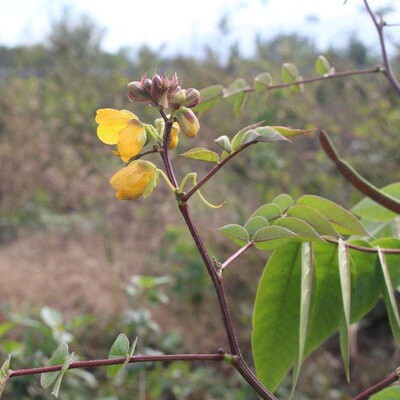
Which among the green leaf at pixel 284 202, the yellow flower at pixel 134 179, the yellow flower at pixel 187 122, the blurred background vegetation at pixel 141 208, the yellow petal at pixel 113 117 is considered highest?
the yellow petal at pixel 113 117

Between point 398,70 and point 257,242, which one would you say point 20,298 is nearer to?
point 398,70

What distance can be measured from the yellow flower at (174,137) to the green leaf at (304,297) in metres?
0.14

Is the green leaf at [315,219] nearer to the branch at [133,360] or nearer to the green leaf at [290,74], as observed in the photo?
the branch at [133,360]

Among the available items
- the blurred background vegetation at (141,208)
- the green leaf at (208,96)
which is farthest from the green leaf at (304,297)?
the blurred background vegetation at (141,208)

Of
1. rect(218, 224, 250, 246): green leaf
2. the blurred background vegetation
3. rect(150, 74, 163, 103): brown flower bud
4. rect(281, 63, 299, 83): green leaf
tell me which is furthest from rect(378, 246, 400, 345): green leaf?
the blurred background vegetation

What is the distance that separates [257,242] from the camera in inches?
17.9

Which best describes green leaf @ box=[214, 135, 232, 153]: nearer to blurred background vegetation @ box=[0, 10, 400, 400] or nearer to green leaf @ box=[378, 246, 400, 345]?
green leaf @ box=[378, 246, 400, 345]

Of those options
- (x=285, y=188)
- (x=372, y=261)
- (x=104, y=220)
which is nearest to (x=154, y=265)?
(x=104, y=220)

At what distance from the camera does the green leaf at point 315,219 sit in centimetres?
45

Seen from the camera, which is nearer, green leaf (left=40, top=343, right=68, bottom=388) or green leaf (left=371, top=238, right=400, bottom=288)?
green leaf (left=40, top=343, right=68, bottom=388)

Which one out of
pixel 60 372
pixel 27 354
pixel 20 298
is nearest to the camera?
pixel 60 372

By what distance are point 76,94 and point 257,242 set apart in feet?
16.4

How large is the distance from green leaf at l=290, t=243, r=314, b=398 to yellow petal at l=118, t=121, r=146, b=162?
0.16 meters

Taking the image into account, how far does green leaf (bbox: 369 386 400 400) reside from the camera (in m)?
0.51
